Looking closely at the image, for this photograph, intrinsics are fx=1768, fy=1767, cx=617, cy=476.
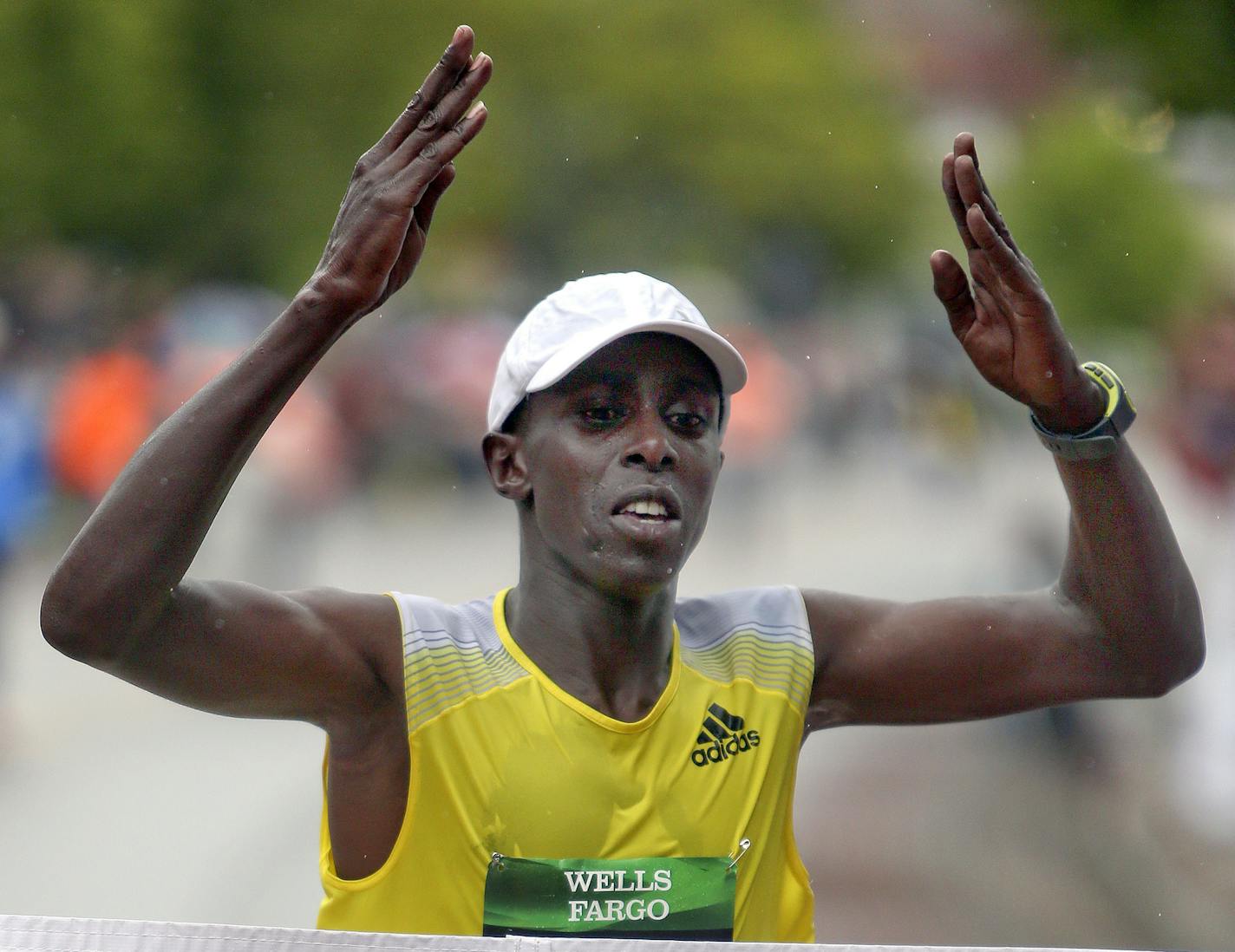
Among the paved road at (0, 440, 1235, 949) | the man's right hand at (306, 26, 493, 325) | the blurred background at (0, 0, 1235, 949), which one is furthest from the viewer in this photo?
the blurred background at (0, 0, 1235, 949)

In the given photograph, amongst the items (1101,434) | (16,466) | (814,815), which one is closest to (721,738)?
(1101,434)

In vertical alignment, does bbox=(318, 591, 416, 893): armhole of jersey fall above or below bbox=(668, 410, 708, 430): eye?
below

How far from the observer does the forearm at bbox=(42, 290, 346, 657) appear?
2.64 meters

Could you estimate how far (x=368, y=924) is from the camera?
116 inches

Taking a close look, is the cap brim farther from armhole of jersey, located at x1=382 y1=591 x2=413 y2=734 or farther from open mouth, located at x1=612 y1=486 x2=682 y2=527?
armhole of jersey, located at x1=382 y1=591 x2=413 y2=734

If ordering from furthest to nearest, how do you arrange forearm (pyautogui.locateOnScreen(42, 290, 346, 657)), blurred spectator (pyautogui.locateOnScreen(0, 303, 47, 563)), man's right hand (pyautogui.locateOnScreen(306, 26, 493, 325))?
blurred spectator (pyautogui.locateOnScreen(0, 303, 47, 563)), man's right hand (pyautogui.locateOnScreen(306, 26, 493, 325)), forearm (pyautogui.locateOnScreen(42, 290, 346, 657))

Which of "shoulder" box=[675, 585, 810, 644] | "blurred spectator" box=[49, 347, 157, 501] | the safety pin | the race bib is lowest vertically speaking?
the race bib

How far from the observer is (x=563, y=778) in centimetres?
297

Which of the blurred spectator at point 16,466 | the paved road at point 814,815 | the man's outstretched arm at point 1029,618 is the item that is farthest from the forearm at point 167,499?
the blurred spectator at point 16,466

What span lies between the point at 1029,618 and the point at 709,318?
22.6 meters

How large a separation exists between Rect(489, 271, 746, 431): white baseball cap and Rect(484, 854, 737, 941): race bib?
829mm

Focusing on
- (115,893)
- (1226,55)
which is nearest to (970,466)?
(1226,55)

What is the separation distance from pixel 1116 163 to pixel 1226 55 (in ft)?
125

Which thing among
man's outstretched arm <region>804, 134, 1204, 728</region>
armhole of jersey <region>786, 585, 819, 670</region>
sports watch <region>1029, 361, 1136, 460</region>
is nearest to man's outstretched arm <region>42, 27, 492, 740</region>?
armhole of jersey <region>786, 585, 819, 670</region>
